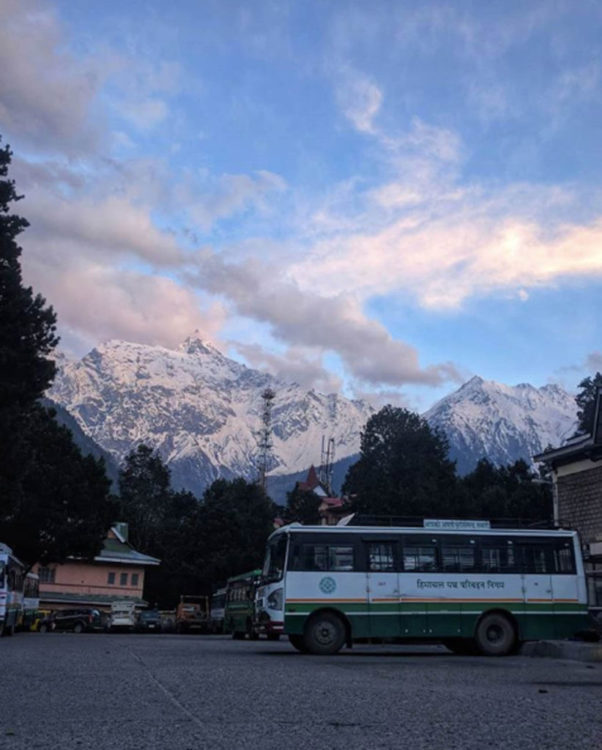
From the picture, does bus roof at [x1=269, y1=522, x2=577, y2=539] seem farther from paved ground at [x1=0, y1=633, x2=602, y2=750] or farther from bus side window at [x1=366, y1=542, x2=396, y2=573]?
paved ground at [x1=0, y1=633, x2=602, y2=750]

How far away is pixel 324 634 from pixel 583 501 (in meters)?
12.2

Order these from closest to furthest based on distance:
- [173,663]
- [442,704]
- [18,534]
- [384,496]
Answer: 1. [442,704]
2. [173,663]
3. [18,534]
4. [384,496]

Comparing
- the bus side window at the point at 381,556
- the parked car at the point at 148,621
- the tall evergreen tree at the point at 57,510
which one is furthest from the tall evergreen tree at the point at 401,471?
the bus side window at the point at 381,556

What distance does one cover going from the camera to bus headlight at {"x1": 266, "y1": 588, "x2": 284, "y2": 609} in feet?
67.1

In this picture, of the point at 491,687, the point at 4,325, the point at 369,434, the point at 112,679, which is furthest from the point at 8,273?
the point at 369,434

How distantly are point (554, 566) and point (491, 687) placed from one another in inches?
415

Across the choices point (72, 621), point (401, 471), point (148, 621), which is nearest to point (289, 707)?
point (72, 621)

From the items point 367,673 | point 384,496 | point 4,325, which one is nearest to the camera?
point 367,673

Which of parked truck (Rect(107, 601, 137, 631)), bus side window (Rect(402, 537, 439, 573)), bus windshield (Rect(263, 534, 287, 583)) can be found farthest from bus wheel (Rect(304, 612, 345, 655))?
parked truck (Rect(107, 601, 137, 631))

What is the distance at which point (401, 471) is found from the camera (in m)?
90.5

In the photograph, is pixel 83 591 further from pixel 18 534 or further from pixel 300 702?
pixel 300 702

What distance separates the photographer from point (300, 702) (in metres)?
9.35

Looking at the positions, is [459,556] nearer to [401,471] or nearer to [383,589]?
[383,589]

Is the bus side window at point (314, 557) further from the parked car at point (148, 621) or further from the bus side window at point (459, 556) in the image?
the parked car at point (148, 621)
